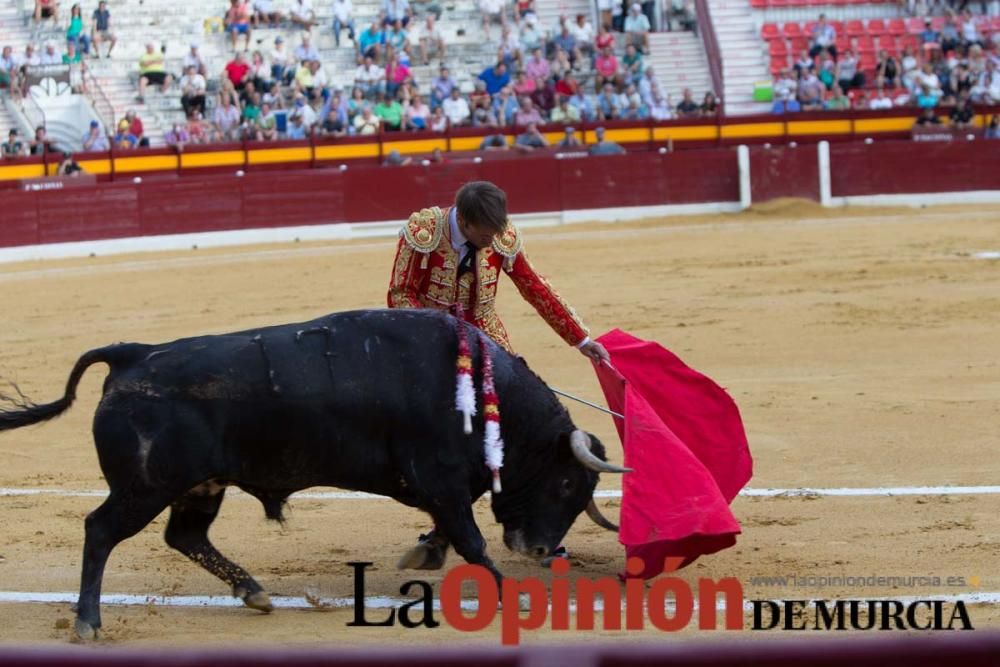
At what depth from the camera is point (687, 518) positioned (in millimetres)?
4492

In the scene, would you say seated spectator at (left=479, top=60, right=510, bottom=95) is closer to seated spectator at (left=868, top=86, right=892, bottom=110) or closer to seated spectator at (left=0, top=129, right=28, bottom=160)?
seated spectator at (left=868, top=86, right=892, bottom=110)

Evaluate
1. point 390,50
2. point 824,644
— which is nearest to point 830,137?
point 390,50

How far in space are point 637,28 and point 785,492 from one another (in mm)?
16546

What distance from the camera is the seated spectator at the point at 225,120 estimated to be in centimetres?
1942

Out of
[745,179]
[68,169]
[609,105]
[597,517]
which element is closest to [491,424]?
[597,517]

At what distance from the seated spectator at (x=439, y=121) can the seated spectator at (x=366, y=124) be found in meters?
0.72

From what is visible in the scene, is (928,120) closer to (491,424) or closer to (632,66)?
(632,66)

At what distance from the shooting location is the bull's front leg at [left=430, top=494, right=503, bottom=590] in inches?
174

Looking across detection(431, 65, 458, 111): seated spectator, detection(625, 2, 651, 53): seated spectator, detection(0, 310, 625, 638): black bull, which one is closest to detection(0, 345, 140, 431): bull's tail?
detection(0, 310, 625, 638): black bull

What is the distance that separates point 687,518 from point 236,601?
142 centimetres

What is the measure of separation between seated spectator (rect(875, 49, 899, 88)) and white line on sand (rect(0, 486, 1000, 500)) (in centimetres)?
1602

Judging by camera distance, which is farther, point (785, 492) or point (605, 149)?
point (605, 149)

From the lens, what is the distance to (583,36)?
2112 cm

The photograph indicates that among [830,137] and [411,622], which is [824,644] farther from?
[830,137]
